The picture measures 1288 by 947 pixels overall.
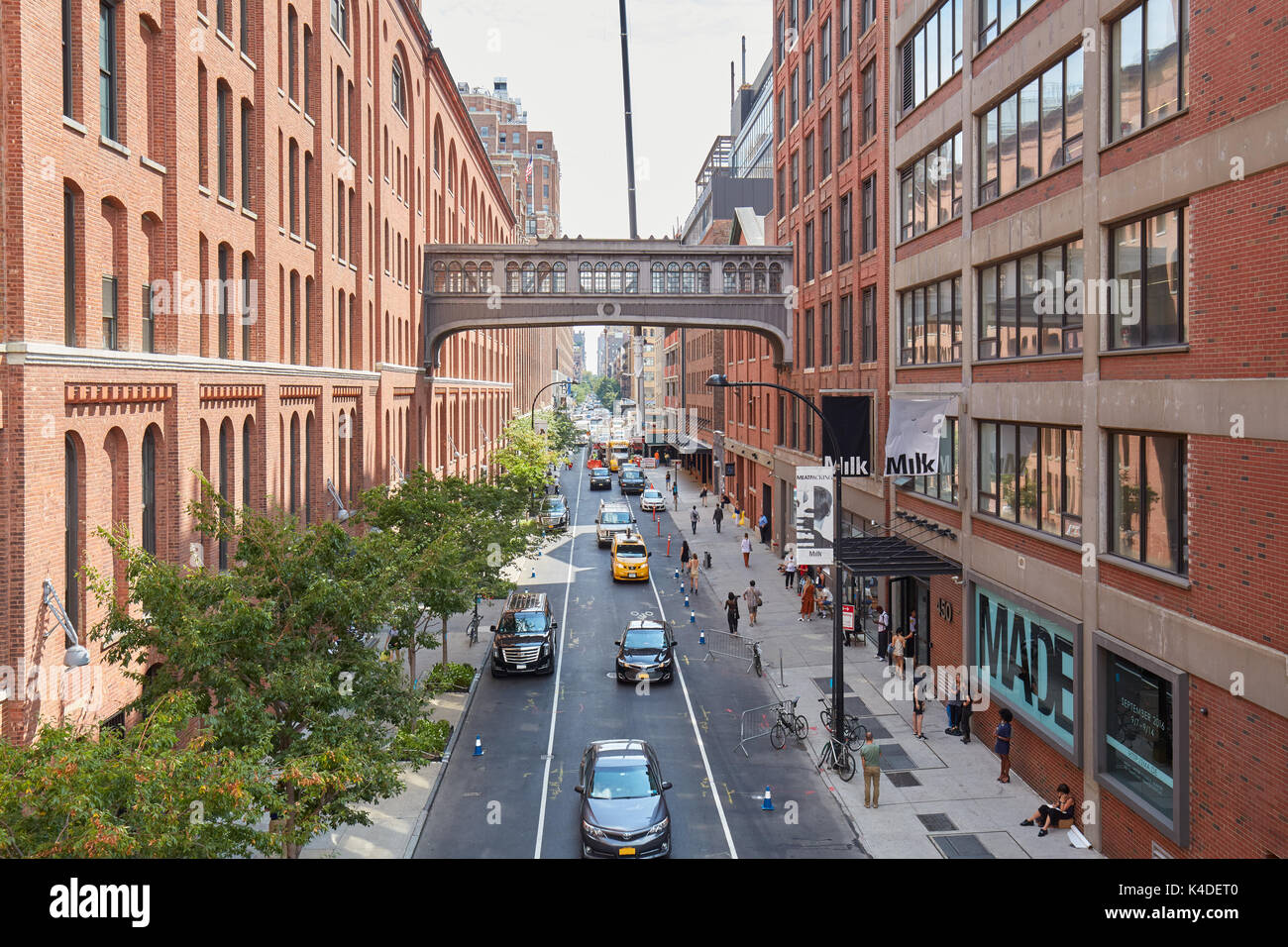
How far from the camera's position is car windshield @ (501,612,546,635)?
2864 centimetres

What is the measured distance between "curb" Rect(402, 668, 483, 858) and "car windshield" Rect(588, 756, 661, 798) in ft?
10.7

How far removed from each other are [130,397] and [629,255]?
106ft

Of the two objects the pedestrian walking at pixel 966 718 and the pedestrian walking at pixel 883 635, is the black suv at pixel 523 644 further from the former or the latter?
the pedestrian walking at pixel 966 718

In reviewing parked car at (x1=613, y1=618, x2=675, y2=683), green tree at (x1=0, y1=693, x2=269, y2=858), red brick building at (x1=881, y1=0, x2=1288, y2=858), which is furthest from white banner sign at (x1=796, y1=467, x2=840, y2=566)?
green tree at (x1=0, y1=693, x2=269, y2=858)

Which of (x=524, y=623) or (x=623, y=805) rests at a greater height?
(x=524, y=623)

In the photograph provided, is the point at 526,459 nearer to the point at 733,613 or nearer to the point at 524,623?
the point at 733,613

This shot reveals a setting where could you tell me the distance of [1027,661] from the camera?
19422 millimetres

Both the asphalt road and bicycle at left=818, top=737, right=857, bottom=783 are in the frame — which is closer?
the asphalt road

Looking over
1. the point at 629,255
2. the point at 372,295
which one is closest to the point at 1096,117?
the point at 372,295

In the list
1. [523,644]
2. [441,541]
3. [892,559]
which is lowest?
[523,644]

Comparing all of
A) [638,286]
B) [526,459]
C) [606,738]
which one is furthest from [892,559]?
[526,459]

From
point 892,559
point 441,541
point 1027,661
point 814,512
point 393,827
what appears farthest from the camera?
point 892,559

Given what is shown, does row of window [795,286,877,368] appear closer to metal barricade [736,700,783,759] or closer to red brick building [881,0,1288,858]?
red brick building [881,0,1288,858]

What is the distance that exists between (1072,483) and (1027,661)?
4.22m
